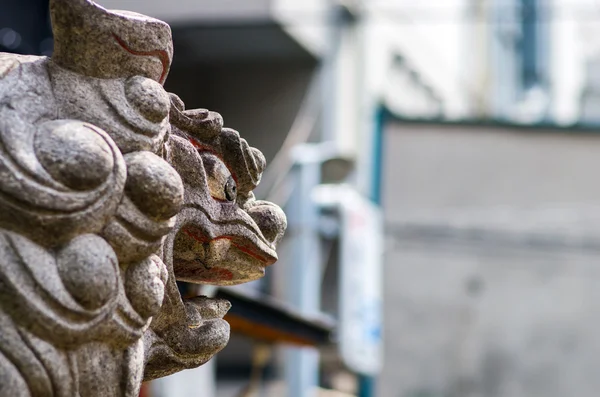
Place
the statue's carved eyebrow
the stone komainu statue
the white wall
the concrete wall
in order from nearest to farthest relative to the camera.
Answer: the stone komainu statue, the statue's carved eyebrow, the white wall, the concrete wall

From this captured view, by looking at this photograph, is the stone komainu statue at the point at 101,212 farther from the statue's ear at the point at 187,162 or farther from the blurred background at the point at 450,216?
the blurred background at the point at 450,216

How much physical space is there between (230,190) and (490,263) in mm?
6734

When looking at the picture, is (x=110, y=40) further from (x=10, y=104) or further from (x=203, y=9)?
(x=203, y=9)

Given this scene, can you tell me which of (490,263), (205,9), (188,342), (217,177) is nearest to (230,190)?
(217,177)

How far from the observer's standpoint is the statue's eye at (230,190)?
4.12 feet

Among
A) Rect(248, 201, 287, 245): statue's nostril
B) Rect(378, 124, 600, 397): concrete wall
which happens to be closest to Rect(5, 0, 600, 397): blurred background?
Rect(378, 124, 600, 397): concrete wall

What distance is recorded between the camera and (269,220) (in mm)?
1294

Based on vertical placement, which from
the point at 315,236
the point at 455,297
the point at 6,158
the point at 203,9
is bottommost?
the point at 455,297

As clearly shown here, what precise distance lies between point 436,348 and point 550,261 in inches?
42.9

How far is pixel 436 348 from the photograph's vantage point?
776 centimetres

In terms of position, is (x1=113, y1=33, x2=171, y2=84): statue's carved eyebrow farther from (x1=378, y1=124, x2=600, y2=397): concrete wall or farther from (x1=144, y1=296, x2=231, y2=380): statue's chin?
(x1=378, y1=124, x2=600, y2=397): concrete wall

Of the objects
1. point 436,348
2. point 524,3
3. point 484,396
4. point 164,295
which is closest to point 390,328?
point 436,348

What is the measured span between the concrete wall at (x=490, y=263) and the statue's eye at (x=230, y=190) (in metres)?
6.49

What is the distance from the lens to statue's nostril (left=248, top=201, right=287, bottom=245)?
1292 millimetres
